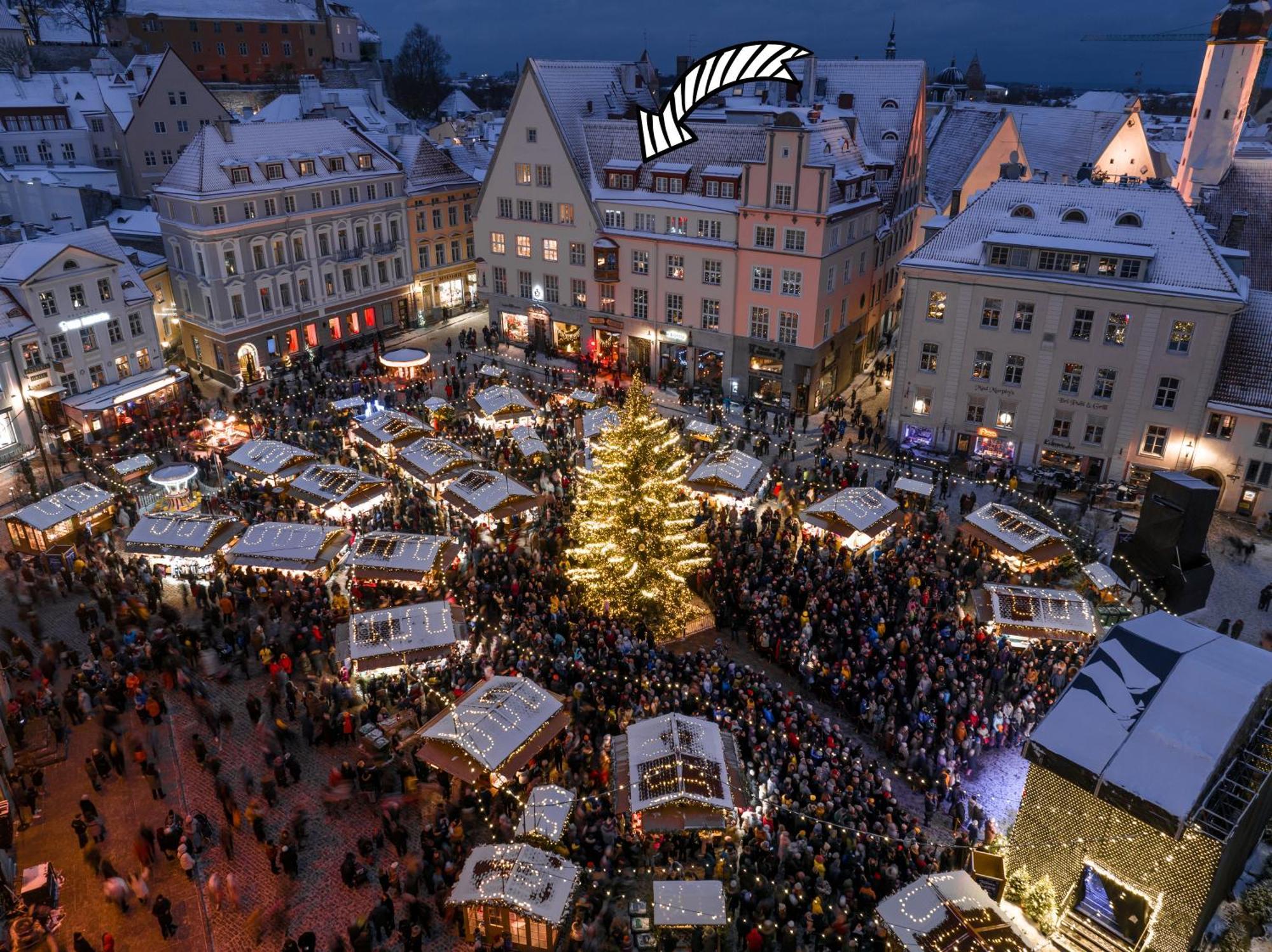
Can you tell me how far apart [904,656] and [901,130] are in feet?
130

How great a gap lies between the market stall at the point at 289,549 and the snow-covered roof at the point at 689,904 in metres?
17.2

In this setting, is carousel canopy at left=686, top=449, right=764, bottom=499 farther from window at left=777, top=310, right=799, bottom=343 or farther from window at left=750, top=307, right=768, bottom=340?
window at left=750, top=307, right=768, bottom=340

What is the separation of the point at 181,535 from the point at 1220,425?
1642 inches

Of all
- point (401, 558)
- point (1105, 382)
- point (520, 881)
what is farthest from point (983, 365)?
point (520, 881)

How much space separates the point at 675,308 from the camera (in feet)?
161

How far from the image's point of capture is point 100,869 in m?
18.6

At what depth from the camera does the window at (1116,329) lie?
36094 millimetres

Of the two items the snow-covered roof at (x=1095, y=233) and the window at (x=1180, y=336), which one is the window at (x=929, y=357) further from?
the window at (x=1180, y=336)

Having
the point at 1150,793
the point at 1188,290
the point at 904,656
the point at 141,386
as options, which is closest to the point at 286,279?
the point at 141,386

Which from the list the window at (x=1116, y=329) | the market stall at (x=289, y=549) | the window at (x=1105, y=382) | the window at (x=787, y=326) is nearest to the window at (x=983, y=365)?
the window at (x=1105, y=382)

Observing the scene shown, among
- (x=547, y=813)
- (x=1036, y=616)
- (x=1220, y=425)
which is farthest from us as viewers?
(x=1220, y=425)

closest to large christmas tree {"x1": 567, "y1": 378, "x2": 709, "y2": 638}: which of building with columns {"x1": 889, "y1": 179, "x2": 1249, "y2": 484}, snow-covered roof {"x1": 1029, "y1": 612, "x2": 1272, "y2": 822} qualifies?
snow-covered roof {"x1": 1029, "y1": 612, "x2": 1272, "y2": 822}

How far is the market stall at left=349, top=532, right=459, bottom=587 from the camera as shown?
92.3 ft

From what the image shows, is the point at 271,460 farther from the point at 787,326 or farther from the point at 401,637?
the point at 787,326
